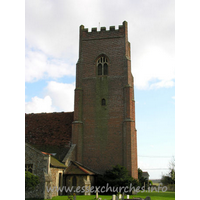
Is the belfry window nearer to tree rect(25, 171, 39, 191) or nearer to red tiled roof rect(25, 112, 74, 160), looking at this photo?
red tiled roof rect(25, 112, 74, 160)

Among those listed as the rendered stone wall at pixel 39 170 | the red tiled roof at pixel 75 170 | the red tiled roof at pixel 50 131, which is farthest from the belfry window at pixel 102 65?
the rendered stone wall at pixel 39 170

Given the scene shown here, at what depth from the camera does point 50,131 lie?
33938 mm

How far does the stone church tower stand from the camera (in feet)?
102

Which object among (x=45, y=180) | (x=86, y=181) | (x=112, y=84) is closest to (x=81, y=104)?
(x=112, y=84)

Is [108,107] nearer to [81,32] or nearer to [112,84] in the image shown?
[112,84]

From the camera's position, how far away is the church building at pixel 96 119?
101 ft

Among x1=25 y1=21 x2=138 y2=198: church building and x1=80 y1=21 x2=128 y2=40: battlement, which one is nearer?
x1=25 y1=21 x2=138 y2=198: church building

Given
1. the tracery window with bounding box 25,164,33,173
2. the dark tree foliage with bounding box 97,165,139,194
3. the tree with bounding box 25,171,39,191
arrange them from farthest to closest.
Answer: the dark tree foliage with bounding box 97,165,139,194 < the tracery window with bounding box 25,164,33,173 < the tree with bounding box 25,171,39,191

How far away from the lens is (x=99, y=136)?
3219cm

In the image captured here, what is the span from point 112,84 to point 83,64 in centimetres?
540

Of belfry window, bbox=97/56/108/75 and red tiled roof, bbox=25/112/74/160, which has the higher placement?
belfry window, bbox=97/56/108/75

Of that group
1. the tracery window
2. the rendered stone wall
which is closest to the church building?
the rendered stone wall

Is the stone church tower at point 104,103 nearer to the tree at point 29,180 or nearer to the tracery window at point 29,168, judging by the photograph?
the tracery window at point 29,168

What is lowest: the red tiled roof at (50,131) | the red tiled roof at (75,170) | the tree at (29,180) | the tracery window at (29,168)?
the red tiled roof at (75,170)
